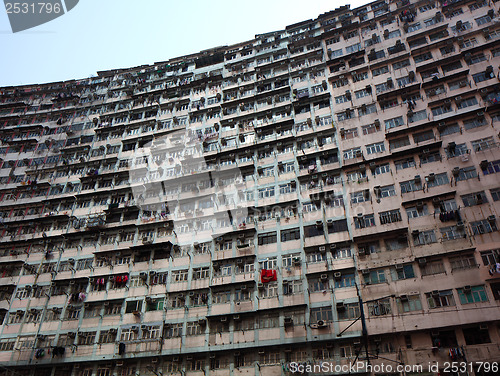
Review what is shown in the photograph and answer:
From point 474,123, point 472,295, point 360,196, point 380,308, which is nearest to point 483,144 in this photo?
point 474,123

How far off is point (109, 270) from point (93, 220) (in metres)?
5.96

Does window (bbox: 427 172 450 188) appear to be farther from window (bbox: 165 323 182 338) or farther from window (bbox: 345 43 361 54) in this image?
window (bbox: 165 323 182 338)

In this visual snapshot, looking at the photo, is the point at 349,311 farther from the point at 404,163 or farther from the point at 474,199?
the point at 404,163

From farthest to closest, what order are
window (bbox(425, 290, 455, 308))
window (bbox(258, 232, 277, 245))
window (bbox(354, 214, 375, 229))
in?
window (bbox(258, 232, 277, 245)) < window (bbox(354, 214, 375, 229)) < window (bbox(425, 290, 455, 308))

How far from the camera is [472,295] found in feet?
74.8

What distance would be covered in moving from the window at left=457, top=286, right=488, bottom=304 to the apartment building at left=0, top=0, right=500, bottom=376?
3.8 inches

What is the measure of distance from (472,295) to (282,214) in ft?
46.8

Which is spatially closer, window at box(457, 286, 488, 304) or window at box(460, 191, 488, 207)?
window at box(457, 286, 488, 304)

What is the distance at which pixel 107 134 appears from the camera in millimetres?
42000

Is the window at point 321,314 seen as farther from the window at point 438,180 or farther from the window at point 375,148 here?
the window at point 375,148

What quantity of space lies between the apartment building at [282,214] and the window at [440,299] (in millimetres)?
133

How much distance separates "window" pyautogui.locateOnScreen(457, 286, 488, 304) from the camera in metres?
22.5

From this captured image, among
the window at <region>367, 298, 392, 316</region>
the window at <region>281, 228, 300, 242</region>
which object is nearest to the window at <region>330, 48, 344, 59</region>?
the window at <region>281, 228, 300, 242</region>

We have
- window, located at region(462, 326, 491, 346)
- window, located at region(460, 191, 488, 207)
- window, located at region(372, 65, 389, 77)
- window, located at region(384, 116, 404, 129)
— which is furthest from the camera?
window, located at region(372, 65, 389, 77)
